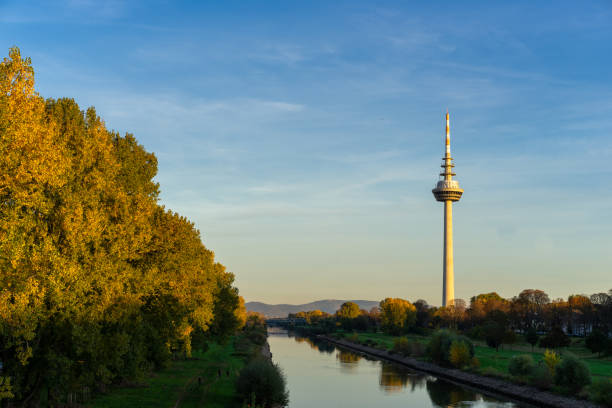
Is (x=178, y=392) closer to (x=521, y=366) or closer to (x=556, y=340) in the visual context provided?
(x=521, y=366)

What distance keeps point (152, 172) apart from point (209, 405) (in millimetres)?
16383

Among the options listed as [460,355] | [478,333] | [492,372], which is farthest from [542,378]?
[478,333]

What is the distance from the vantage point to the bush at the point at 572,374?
52.8m

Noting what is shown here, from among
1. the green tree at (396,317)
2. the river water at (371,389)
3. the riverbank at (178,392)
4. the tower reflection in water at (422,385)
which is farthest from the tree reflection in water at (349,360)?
the green tree at (396,317)

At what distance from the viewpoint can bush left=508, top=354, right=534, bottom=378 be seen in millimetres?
62281

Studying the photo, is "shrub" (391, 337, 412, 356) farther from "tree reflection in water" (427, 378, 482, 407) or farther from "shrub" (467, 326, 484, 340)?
"tree reflection in water" (427, 378, 482, 407)

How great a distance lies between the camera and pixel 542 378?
5772 cm

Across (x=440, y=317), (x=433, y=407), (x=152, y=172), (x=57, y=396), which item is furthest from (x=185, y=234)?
(x=440, y=317)

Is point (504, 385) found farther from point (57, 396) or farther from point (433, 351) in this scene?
point (57, 396)

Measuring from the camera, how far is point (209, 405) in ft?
130

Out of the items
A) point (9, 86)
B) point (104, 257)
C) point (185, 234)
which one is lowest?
point (104, 257)

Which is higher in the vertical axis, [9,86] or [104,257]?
[9,86]

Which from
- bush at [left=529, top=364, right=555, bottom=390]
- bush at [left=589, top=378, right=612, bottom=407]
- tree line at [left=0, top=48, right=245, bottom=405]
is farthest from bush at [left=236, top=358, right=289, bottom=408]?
bush at [left=529, top=364, right=555, bottom=390]

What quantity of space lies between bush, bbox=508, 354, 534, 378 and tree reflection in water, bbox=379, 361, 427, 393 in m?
11.1
